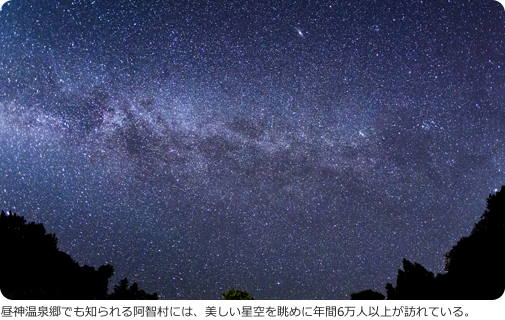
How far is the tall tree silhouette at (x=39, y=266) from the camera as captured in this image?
20.7 metres

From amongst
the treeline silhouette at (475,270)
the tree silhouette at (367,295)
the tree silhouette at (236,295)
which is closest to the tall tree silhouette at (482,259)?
the treeline silhouette at (475,270)

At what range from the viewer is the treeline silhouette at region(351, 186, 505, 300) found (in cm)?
1400

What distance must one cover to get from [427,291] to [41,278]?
22.9 m

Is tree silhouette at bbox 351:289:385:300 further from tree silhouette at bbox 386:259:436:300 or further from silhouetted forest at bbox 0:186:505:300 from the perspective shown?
tree silhouette at bbox 386:259:436:300

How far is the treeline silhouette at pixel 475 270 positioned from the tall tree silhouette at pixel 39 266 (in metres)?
18.1

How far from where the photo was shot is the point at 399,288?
22.0 metres

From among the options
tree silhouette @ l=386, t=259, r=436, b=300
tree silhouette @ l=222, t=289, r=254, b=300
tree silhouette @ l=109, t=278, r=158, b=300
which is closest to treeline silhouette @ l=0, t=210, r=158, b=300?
tree silhouette @ l=109, t=278, r=158, b=300

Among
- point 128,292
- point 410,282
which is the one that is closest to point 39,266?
point 128,292

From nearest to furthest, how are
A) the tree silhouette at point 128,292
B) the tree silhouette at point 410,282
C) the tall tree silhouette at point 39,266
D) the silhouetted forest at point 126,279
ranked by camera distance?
the silhouetted forest at point 126,279 < the tree silhouette at point 410,282 < the tall tree silhouette at point 39,266 < the tree silhouette at point 128,292

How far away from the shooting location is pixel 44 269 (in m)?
23.4

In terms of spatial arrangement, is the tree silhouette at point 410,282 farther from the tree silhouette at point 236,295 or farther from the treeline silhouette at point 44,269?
the treeline silhouette at point 44,269
